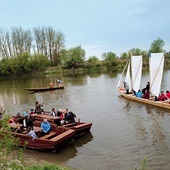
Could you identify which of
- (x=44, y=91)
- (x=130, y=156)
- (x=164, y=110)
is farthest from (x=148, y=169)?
(x=44, y=91)

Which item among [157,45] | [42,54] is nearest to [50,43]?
[42,54]

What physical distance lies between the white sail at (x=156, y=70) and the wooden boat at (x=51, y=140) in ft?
45.1

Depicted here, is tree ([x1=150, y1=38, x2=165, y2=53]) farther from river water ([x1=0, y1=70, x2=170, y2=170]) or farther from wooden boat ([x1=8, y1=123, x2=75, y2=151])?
wooden boat ([x1=8, y1=123, x2=75, y2=151])

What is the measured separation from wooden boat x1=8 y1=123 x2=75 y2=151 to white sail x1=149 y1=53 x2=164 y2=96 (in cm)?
1375

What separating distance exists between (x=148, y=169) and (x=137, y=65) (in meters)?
21.7

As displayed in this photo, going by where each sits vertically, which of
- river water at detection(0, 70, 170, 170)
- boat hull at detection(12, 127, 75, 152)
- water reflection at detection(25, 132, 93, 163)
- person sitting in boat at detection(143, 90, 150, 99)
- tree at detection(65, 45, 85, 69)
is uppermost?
tree at detection(65, 45, 85, 69)

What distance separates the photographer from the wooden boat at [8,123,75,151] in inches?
568

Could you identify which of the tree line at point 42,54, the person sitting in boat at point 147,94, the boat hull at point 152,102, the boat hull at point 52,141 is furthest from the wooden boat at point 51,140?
the tree line at point 42,54

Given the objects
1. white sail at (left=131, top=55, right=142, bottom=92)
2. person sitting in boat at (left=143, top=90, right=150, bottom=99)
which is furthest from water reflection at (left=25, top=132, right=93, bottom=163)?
white sail at (left=131, top=55, right=142, bottom=92)

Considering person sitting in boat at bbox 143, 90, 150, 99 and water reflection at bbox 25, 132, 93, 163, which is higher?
person sitting in boat at bbox 143, 90, 150, 99

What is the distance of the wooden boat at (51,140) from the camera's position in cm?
1443

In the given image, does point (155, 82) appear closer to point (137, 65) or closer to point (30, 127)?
point (137, 65)

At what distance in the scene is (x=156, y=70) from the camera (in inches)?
1038

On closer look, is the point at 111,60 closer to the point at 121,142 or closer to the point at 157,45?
the point at 157,45
